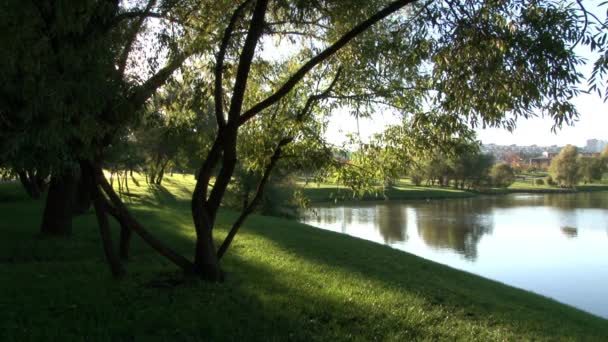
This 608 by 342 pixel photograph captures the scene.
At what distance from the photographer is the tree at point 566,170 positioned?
64562 millimetres

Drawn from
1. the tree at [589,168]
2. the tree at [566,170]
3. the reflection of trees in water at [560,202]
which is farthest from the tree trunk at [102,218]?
the tree at [589,168]

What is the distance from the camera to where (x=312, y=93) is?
22.9ft

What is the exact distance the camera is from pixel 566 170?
64500 millimetres

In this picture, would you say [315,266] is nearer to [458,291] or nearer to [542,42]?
[458,291]

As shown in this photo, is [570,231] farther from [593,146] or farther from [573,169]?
[593,146]

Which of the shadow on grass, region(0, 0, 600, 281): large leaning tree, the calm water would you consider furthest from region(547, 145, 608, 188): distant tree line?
region(0, 0, 600, 281): large leaning tree

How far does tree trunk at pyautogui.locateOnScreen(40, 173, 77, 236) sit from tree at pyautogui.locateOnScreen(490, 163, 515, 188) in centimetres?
5437

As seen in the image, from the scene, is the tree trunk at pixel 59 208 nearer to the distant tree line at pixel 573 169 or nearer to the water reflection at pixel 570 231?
the water reflection at pixel 570 231

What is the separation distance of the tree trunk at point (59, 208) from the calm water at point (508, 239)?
16.7 feet

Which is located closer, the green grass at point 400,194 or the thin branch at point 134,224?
the thin branch at point 134,224

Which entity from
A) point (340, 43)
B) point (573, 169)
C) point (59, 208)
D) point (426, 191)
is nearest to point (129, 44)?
point (340, 43)

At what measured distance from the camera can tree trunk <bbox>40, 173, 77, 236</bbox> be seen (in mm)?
9352

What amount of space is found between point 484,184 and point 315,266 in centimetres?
5212

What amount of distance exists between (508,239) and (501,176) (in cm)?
3876
